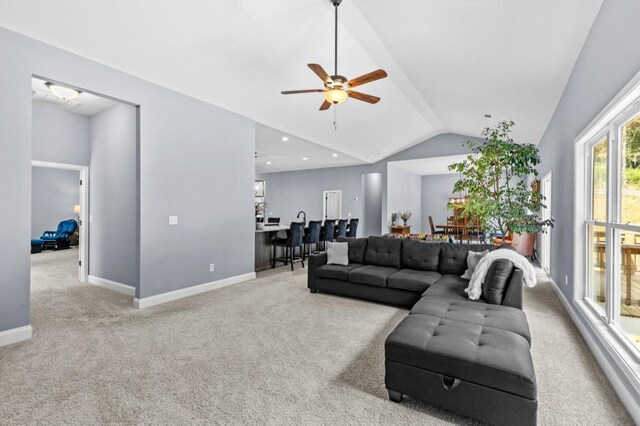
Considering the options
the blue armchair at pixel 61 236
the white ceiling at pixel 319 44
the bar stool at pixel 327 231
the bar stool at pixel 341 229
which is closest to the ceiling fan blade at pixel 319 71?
the white ceiling at pixel 319 44

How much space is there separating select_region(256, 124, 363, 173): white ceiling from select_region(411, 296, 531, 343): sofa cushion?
4659mm

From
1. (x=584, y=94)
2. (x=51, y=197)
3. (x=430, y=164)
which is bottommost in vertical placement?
(x=51, y=197)

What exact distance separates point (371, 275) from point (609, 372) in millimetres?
2335

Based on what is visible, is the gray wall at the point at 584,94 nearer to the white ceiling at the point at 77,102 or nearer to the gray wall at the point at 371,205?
the white ceiling at the point at 77,102

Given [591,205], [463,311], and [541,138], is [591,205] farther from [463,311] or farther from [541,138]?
[541,138]

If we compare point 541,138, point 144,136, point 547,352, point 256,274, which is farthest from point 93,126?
point 541,138

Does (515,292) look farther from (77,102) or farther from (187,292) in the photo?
(77,102)

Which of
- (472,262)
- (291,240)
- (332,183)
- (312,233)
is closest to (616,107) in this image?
(472,262)

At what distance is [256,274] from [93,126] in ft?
12.6

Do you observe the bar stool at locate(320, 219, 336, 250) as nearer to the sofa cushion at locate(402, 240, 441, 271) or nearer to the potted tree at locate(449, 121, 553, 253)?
the sofa cushion at locate(402, 240, 441, 271)

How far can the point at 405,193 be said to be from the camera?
1186 cm

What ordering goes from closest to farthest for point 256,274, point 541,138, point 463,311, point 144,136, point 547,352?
point 463,311 < point 547,352 < point 144,136 < point 256,274 < point 541,138

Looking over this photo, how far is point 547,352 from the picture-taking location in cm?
275

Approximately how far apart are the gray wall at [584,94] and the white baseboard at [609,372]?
0.06 meters
